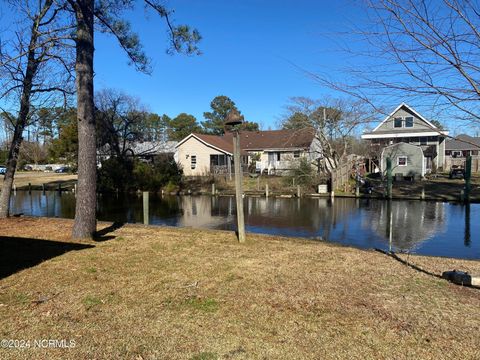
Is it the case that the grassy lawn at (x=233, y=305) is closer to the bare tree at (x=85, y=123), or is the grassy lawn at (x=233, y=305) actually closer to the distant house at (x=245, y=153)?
the bare tree at (x=85, y=123)

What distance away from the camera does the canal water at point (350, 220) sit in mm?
12191

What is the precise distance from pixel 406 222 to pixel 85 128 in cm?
1366

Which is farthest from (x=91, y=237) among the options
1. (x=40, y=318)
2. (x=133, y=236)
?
(x=40, y=318)

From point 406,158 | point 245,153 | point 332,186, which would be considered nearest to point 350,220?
point 332,186

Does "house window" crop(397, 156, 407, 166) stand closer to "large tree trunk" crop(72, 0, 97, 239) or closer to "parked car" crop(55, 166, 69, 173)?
"large tree trunk" crop(72, 0, 97, 239)

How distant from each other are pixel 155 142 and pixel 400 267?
42363 mm

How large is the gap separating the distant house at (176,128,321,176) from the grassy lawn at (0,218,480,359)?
35.5 m

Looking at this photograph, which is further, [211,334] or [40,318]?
[40,318]

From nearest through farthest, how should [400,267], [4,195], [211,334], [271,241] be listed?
[211,334] → [400,267] → [271,241] → [4,195]

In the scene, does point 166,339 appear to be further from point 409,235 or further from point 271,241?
point 409,235

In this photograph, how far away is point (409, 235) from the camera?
44.4ft

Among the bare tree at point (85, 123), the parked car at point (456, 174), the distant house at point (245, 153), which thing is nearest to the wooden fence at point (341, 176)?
the distant house at point (245, 153)

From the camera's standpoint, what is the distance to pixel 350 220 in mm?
17344

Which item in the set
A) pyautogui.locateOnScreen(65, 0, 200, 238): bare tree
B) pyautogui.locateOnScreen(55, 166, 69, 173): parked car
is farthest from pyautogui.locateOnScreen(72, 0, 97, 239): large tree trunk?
pyautogui.locateOnScreen(55, 166, 69, 173): parked car
